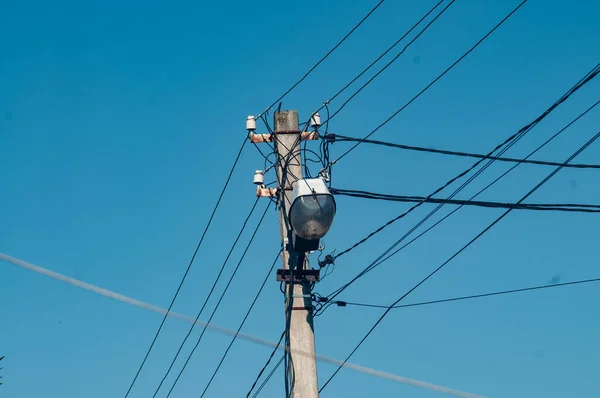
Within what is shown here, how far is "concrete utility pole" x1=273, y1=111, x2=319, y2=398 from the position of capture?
8.20 m

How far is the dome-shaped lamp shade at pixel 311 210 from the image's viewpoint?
8148mm

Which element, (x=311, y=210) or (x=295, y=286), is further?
(x=295, y=286)

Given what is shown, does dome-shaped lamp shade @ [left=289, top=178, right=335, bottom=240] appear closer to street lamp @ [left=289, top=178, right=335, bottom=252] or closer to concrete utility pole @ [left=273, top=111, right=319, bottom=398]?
street lamp @ [left=289, top=178, right=335, bottom=252]

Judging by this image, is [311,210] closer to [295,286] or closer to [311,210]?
→ [311,210]

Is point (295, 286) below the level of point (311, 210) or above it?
below

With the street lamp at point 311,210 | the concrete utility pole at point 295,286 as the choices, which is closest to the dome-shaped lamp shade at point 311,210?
the street lamp at point 311,210

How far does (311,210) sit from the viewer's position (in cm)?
813

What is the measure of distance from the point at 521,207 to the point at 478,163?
2.40 ft

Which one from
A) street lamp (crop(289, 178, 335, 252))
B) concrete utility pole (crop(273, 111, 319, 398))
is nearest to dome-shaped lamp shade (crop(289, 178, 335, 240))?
street lamp (crop(289, 178, 335, 252))

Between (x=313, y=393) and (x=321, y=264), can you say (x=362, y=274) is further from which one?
(x=313, y=393)

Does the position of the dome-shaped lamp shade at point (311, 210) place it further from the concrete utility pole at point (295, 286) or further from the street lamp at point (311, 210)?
the concrete utility pole at point (295, 286)

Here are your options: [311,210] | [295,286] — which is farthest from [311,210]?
[295,286]

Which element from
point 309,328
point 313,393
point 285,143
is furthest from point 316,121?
point 313,393

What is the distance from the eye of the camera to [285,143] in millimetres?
9383
